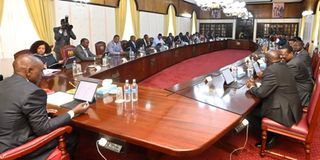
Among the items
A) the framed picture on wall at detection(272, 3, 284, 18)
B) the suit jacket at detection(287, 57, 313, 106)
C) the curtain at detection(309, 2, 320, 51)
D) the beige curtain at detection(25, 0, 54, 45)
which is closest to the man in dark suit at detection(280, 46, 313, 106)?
the suit jacket at detection(287, 57, 313, 106)

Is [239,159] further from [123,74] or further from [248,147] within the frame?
[123,74]

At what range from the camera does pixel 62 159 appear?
1660mm

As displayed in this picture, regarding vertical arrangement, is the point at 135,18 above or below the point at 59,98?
above

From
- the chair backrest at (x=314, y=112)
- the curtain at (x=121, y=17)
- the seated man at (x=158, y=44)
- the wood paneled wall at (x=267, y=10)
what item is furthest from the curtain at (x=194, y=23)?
the chair backrest at (x=314, y=112)

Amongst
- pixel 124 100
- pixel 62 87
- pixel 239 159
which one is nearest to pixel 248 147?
pixel 239 159

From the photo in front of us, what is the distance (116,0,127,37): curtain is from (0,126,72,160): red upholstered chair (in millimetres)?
7134

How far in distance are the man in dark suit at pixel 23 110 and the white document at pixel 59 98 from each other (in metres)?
0.53

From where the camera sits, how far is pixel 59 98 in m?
2.21

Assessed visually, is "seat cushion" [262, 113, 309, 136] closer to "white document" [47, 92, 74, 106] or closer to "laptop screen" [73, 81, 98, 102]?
"laptop screen" [73, 81, 98, 102]

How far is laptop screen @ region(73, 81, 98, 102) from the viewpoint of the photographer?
205 cm

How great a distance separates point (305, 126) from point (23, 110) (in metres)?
Answer: 2.33

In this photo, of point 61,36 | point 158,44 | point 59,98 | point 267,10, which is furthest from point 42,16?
point 267,10

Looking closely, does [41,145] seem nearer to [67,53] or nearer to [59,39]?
[67,53]

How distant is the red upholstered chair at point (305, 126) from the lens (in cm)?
200
